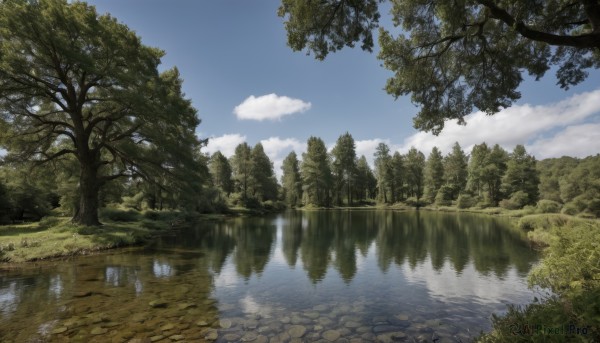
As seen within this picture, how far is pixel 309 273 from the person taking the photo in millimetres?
14930

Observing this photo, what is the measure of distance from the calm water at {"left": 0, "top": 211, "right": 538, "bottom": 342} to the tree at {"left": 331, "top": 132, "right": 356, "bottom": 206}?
6481cm

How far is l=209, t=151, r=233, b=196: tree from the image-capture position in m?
71.8

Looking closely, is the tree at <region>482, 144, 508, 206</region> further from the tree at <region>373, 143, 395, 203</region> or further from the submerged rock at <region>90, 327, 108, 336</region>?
the submerged rock at <region>90, 327, 108, 336</region>

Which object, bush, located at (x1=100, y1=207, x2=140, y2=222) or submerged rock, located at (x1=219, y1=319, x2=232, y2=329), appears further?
bush, located at (x1=100, y1=207, x2=140, y2=222)

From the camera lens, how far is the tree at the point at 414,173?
284 feet

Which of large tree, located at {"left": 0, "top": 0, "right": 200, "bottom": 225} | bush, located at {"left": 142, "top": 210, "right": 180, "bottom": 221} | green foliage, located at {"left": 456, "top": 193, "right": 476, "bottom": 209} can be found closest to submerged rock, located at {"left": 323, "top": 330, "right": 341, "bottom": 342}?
large tree, located at {"left": 0, "top": 0, "right": 200, "bottom": 225}

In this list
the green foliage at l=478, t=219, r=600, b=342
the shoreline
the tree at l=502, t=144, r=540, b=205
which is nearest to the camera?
the green foliage at l=478, t=219, r=600, b=342

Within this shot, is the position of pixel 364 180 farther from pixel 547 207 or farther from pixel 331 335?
pixel 331 335

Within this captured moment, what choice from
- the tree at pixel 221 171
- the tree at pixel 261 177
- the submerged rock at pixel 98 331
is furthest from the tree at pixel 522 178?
the submerged rock at pixel 98 331

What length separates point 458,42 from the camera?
1280 cm

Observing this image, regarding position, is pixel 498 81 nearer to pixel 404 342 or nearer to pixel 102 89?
pixel 404 342

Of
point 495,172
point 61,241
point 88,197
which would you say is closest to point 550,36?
point 61,241

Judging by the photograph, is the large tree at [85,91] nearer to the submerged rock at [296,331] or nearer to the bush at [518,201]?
the submerged rock at [296,331]

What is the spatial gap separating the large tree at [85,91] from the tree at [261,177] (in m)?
43.8
